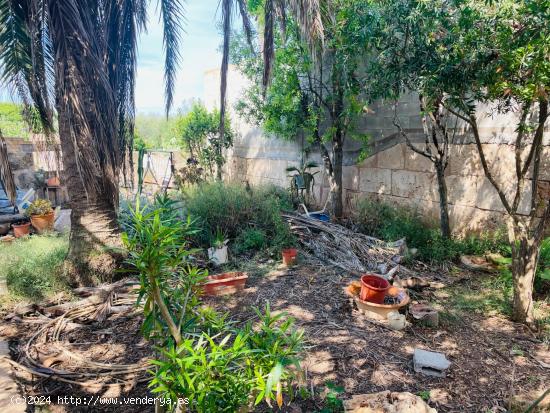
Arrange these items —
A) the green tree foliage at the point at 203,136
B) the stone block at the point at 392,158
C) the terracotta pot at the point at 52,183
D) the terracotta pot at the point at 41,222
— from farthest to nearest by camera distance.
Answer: the green tree foliage at the point at 203,136 → the terracotta pot at the point at 52,183 → the terracotta pot at the point at 41,222 → the stone block at the point at 392,158

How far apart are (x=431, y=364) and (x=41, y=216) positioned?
300 inches

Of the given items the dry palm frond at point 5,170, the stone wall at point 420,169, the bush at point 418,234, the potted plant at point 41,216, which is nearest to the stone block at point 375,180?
the stone wall at point 420,169

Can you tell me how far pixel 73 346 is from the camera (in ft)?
9.94

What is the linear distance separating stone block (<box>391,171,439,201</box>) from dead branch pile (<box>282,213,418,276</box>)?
1.33m

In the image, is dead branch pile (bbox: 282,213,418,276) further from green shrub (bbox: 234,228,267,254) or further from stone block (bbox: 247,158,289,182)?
stone block (bbox: 247,158,289,182)

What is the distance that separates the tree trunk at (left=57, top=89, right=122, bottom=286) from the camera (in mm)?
4121

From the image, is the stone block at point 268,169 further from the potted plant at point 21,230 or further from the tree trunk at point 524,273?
the tree trunk at point 524,273

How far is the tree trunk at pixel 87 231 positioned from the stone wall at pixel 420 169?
4.56m

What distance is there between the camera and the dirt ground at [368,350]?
7.94 feet

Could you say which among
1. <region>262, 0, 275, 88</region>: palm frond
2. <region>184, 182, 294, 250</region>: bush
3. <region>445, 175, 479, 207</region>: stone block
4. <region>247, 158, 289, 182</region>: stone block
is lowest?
<region>184, 182, 294, 250</region>: bush

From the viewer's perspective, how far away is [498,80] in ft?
9.43

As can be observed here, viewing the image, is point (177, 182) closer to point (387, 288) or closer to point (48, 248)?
point (48, 248)

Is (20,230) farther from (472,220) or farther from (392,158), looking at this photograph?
(472,220)

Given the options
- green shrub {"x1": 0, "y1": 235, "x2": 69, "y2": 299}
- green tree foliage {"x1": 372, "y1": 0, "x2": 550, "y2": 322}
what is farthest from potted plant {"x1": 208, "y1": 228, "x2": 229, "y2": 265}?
green tree foliage {"x1": 372, "y1": 0, "x2": 550, "y2": 322}
